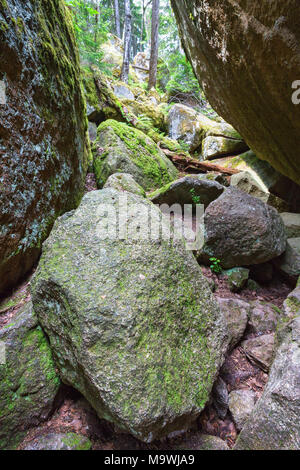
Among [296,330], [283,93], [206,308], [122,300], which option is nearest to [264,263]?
[296,330]

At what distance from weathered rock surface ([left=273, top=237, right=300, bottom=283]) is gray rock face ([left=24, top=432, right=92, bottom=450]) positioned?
450 centimetres

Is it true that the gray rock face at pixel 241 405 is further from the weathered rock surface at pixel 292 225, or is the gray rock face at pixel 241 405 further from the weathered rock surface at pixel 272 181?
the weathered rock surface at pixel 272 181

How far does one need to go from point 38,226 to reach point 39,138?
1166mm

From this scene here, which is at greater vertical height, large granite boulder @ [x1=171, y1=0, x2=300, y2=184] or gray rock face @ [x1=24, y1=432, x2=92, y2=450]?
large granite boulder @ [x1=171, y1=0, x2=300, y2=184]

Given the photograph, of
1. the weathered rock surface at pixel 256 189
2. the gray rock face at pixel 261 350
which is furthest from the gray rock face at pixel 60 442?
the weathered rock surface at pixel 256 189

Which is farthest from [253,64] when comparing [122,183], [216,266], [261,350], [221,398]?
[221,398]

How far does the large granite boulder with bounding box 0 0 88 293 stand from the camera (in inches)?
93.6

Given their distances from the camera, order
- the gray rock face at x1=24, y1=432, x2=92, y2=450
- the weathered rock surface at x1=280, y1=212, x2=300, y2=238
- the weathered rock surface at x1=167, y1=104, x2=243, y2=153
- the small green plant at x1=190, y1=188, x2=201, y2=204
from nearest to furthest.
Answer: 1. the gray rock face at x1=24, y1=432, x2=92, y2=450
2. the weathered rock surface at x1=280, y1=212, x2=300, y2=238
3. the small green plant at x1=190, y1=188, x2=201, y2=204
4. the weathered rock surface at x1=167, y1=104, x2=243, y2=153

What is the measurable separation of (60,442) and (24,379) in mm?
639

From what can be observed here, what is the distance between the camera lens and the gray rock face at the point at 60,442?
182 centimetres

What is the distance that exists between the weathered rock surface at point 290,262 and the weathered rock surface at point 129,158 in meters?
4.00

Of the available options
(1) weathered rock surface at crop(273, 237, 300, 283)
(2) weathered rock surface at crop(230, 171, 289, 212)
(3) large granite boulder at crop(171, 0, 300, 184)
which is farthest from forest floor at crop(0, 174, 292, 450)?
(2) weathered rock surface at crop(230, 171, 289, 212)

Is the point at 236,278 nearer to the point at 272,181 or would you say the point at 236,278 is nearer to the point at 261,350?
the point at 261,350

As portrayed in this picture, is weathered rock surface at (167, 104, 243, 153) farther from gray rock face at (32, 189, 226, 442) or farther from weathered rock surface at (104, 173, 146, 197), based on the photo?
gray rock face at (32, 189, 226, 442)
